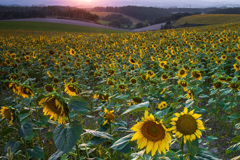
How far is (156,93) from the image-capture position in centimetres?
305

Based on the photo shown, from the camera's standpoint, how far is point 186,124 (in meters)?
1.09

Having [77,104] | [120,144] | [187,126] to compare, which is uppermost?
[77,104]

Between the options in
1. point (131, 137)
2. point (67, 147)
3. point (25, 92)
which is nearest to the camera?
point (67, 147)

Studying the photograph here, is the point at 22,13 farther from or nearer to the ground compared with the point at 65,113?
farther from the ground

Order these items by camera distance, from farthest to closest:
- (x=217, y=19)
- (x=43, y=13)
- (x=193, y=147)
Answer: (x=43, y=13) → (x=217, y=19) → (x=193, y=147)

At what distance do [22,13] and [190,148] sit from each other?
3170 inches

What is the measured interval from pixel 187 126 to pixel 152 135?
0.22 m

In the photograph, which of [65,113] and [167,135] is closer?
[167,135]

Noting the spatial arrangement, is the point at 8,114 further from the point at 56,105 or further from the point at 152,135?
the point at 152,135

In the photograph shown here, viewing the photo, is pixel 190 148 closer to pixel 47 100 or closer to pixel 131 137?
pixel 131 137

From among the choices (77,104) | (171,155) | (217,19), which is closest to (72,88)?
(77,104)

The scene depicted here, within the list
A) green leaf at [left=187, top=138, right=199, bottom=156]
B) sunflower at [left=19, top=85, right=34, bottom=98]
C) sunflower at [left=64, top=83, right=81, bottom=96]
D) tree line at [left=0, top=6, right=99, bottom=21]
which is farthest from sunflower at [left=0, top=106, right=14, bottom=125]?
tree line at [left=0, top=6, right=99, bottom=21]

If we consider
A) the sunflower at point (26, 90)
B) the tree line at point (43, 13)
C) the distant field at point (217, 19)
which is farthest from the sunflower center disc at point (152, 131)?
the tree line at point (43, 13)

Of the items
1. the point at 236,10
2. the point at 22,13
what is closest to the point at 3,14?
the point at 22,13
